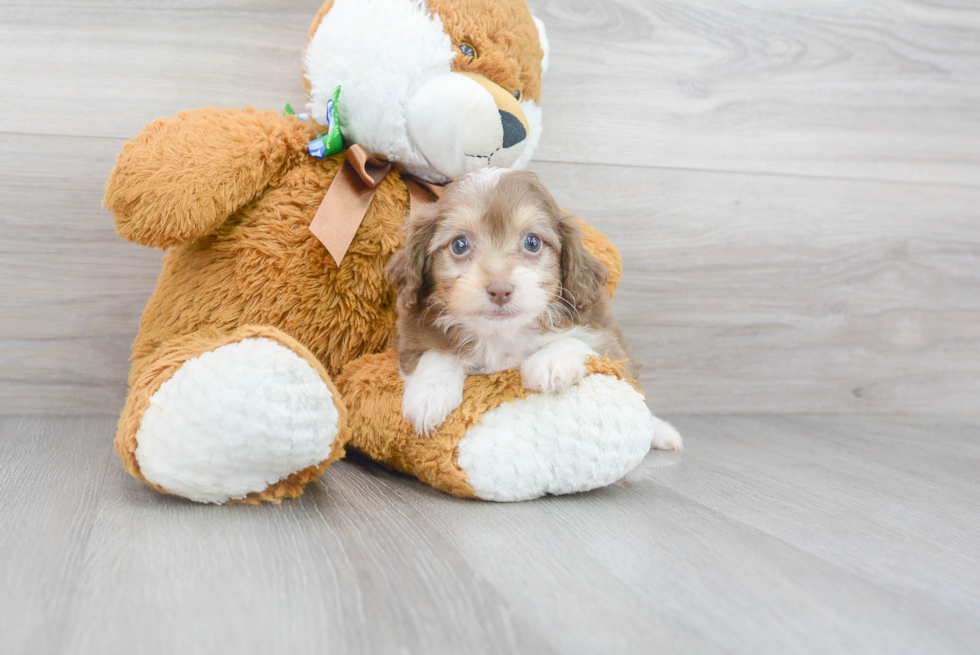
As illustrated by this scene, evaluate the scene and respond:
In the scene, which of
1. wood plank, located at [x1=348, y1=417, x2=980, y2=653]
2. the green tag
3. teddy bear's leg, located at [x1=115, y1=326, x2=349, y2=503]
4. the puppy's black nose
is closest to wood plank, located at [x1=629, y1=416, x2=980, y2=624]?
wood plank, located at [x1=348, y1=417, x2=980, y2=653]

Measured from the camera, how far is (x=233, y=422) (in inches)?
42.6

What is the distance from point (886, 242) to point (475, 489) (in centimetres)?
169

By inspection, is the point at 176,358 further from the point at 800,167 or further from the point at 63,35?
the point at 800,167

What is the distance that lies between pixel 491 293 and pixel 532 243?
0.51 feet

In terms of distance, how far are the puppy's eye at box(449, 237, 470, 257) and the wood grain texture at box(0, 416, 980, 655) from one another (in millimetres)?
429

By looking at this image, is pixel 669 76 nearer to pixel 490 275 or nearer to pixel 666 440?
pixel 666 440

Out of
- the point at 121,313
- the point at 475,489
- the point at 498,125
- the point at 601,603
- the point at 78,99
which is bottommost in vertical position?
the point at 121,313

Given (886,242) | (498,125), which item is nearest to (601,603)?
(498,125)

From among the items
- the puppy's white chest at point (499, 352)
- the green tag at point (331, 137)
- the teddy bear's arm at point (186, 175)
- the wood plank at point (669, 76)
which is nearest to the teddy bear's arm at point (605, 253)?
the puppy's white chest at point (499, 352)

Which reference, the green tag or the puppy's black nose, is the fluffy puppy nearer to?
the puppy's black nose

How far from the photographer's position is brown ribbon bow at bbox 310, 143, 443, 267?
4.55 ft

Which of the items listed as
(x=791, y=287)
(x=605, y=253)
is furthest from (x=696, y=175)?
(x=605, y=253)

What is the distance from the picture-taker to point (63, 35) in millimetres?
1684

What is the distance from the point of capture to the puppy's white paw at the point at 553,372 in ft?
3.97
